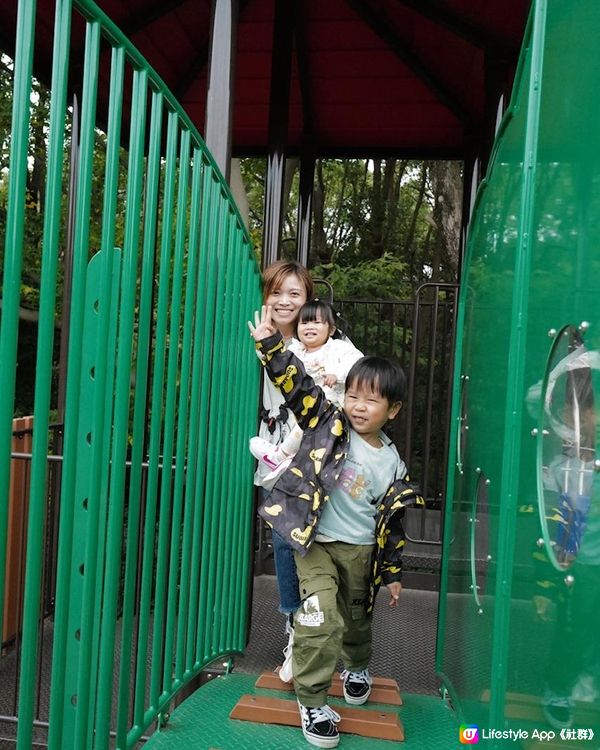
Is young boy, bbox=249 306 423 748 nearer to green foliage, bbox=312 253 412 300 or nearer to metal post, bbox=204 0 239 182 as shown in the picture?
metal post, bbox=204 0 239 182

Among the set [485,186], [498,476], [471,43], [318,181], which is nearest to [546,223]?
[498,476]

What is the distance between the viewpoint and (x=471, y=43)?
427cm

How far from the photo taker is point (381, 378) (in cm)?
232

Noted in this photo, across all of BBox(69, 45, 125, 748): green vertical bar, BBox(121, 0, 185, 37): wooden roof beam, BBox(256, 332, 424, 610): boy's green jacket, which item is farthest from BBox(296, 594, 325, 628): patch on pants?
BBox(121, 0, 185, 37): wooden roof beam

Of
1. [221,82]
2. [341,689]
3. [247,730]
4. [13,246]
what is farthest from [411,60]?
[13,246]

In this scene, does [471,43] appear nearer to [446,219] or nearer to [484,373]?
[484,373]

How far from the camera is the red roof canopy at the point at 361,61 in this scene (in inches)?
166

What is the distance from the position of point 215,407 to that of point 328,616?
2.59ft

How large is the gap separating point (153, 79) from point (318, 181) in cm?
1362

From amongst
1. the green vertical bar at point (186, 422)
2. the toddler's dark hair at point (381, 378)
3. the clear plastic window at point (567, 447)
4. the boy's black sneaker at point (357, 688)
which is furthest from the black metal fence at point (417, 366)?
the clear plastic window at point (567, 447)

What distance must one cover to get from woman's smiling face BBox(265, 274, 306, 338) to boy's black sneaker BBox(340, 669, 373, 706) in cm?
135

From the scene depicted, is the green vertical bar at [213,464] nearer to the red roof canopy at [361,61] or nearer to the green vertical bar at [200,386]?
the green vertical bar at [200,386]

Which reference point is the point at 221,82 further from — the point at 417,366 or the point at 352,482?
the point at 417,366

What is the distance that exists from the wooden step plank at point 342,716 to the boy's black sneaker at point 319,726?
93mm
